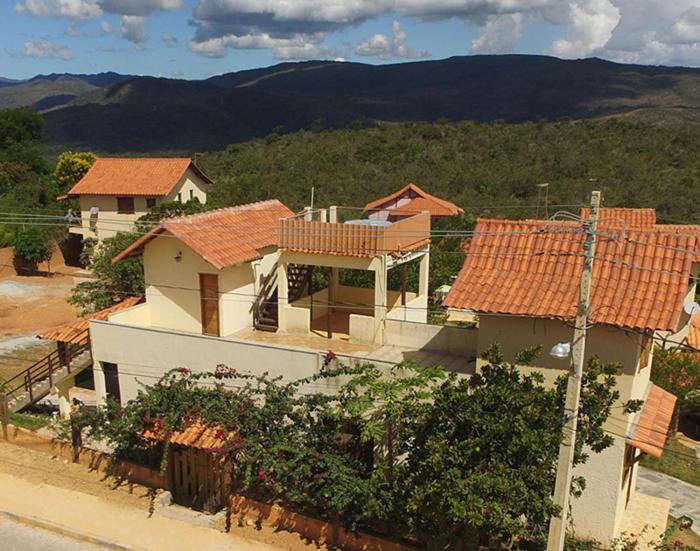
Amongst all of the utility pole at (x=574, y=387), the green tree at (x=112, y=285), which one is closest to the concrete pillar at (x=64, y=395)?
the green tree at (x=112, y=285)

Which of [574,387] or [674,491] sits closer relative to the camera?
[574,387]

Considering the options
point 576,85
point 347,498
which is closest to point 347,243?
point 347,498

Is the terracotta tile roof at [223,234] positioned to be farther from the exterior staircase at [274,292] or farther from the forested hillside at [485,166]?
the forested hillside at [485,166]

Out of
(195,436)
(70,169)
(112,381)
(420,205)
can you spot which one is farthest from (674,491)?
(70,169)

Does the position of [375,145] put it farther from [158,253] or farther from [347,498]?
[347,498]

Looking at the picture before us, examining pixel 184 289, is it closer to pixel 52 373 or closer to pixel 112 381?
pixel 112 381
